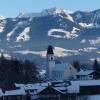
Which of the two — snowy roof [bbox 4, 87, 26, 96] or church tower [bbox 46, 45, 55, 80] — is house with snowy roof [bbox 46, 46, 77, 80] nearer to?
church tower [bbox 46, 45, 55, 80]

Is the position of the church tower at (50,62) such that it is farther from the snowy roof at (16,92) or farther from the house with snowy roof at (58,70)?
the snowy roof at (16,92)

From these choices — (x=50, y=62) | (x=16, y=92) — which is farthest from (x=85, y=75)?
(x=16, y=92)

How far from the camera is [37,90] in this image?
7444cm

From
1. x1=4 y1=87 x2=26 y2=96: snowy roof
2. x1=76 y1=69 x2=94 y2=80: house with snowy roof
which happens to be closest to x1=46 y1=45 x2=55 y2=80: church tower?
x1=76 y1=69 x2=94 y2=80: house with snowy roof

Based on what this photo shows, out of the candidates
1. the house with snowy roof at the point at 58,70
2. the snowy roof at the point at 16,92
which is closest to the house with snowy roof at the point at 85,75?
the house with snowy roof at the point at 58,70

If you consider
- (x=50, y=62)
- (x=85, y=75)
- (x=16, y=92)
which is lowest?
(x=16, y=92)

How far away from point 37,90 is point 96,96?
8321 mm

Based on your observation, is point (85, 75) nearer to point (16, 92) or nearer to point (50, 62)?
point (50, 62)

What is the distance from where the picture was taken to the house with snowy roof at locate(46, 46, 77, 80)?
111 meters

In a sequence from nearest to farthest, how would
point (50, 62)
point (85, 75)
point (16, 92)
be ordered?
1. point (16, 92)
2. point (85, 75)
3. point (50, 62)

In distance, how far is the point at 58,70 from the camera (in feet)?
378

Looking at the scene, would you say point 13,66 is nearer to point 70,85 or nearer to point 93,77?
point 93,77

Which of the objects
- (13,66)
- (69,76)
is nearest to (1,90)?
(13,66)

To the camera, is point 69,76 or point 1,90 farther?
point 69,76
